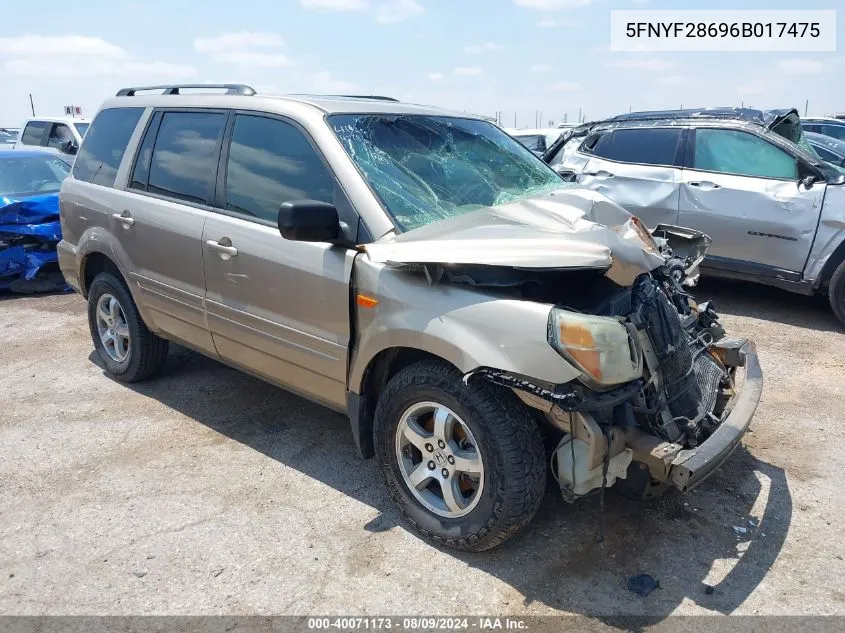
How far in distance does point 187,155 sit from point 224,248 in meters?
0.82

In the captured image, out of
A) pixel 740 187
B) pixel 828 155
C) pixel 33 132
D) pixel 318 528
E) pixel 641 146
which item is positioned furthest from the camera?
pixel 33 132

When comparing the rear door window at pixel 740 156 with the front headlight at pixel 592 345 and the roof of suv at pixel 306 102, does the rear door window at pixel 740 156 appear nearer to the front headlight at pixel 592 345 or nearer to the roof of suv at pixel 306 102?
the roof of suv at pixel 306 102

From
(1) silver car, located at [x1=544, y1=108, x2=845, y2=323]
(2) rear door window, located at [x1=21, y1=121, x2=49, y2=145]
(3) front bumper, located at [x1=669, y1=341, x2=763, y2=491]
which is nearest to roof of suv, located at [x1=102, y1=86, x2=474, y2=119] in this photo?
(3) front bumper, located at [x1=669, y1=341, x2=763, y2=491]

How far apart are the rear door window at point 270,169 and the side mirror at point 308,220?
28 cm

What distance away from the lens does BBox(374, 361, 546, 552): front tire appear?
2650 mm

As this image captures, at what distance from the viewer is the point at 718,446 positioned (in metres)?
2.66

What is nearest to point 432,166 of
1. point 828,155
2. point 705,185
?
point 705,185

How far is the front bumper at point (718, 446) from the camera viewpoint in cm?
251

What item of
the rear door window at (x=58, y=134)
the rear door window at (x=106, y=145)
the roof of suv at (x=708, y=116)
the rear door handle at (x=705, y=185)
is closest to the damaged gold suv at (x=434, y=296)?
the rear door window at (x=106, y=145)

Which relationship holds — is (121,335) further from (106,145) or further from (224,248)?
(224,248)

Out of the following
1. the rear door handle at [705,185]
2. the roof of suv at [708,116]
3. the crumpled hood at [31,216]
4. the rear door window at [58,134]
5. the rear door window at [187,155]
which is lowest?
the crumpled hood at [31,216]

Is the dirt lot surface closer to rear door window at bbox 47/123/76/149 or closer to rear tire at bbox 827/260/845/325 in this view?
rear tire at bbox 827/260/845/325

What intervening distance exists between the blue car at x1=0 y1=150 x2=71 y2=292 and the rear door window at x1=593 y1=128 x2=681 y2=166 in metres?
6.27

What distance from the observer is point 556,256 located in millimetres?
2553
